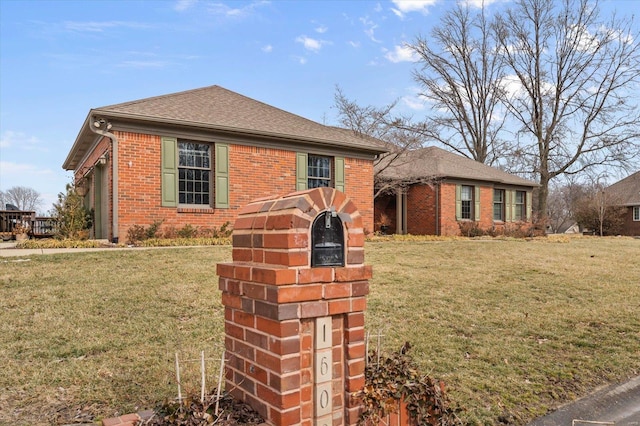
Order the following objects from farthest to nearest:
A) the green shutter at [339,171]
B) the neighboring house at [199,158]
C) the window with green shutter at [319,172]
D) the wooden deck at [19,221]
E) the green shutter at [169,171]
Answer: the wooden deck at [19,221] → the green shutter at [339,171] → the window with green shutter at [319,172] → the green shutter at [169,171] → the neighboring house at [199,158]

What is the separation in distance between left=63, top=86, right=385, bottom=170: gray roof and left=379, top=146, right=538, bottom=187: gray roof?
4312 millimetres

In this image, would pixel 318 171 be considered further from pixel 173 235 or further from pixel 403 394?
pixel 403 394

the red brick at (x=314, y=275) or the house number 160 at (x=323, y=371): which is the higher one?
the red brick at (x=314, y=275)

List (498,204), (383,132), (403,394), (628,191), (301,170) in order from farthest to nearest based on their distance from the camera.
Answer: (628,191), (498,204), (383,132), (301,170), (403,394)

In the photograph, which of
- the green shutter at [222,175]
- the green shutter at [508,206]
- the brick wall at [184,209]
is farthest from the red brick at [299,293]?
the green shutter at [508,206]

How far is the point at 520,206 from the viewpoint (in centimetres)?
2255

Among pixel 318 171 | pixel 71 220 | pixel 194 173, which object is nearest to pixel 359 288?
pixel 194 173

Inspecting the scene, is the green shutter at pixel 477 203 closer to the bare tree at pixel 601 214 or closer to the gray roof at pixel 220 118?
the gray roof at pixel 220 118

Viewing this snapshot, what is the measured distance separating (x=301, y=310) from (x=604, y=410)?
110 inches

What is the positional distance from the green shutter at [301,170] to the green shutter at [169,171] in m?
3.89

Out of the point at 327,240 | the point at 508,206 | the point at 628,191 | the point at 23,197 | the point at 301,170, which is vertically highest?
the point at 23,197

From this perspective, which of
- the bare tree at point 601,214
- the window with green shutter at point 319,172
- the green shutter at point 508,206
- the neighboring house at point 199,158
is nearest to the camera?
the neighboring house at point 199,158

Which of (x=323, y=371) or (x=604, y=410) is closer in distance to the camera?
(x=323, y=371)

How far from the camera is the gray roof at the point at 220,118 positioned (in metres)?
10.8
